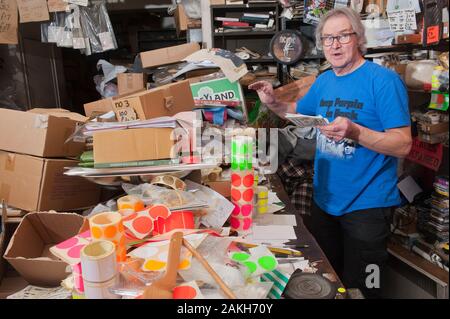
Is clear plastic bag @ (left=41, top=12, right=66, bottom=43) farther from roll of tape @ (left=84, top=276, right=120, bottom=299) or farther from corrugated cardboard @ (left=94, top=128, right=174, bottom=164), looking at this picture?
roll of tape @ (left=84, top=276, right=120, bottom=299)

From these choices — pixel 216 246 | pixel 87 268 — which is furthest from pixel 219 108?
pixel 87 268

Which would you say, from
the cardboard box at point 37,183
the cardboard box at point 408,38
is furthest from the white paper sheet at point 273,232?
the cardboard box at point 408,38

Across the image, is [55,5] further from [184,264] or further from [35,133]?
[184,264]

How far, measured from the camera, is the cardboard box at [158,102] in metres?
1.46

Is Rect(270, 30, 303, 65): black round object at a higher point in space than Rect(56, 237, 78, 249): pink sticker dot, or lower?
higher

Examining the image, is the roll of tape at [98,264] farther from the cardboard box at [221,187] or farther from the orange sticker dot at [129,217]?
the cardboard box at [221,187]

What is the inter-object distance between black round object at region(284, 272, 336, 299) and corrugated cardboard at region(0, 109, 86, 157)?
1.13m

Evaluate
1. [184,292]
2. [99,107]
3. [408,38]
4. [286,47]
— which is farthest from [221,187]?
[286,47]

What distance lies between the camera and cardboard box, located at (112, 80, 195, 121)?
1455 millimetres

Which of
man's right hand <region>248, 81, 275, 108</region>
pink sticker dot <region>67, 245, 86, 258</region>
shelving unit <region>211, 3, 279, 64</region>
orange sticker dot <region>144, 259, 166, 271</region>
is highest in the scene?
shelving unit <region>211, 3, 279, 64</region>

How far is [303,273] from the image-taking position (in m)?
0.86

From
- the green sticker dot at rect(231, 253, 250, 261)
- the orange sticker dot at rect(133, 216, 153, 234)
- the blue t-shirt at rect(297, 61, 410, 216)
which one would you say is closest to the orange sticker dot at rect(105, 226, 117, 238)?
the orange sticker dot at rect(133, 216, 153, 234)
